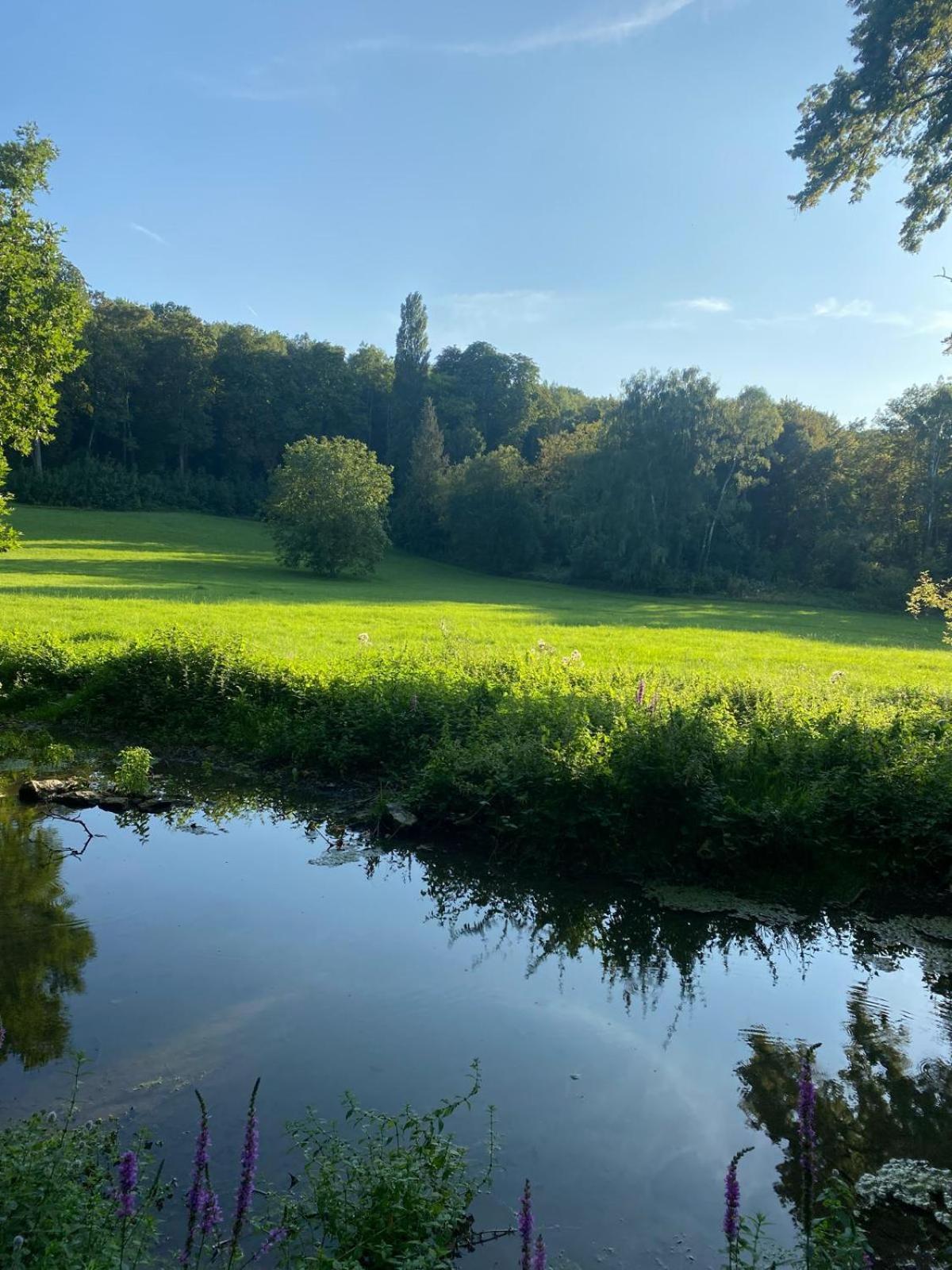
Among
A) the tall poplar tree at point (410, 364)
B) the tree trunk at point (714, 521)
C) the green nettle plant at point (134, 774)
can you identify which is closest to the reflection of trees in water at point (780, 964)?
the green nettle plant at point (134, 774)

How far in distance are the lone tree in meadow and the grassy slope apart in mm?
2156

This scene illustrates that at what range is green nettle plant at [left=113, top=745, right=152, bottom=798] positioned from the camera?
10.5 meters

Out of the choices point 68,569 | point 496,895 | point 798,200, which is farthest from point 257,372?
point 496,895

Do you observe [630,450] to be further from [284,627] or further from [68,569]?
[284,627]

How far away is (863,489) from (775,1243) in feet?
226

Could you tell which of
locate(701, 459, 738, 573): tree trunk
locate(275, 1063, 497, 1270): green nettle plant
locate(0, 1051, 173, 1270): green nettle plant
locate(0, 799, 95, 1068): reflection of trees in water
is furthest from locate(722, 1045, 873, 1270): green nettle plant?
locate(701, 459, 738, 573): tree trunk

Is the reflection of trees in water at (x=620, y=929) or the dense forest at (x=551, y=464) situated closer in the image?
the reflection of trees in water at (x=620, y=929)

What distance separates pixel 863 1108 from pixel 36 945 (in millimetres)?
5671

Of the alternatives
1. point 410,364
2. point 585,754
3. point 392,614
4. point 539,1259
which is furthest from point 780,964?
point 410,364

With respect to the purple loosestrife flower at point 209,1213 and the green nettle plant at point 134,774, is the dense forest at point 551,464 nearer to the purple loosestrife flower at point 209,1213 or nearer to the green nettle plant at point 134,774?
the green nettle plant at point 134,774

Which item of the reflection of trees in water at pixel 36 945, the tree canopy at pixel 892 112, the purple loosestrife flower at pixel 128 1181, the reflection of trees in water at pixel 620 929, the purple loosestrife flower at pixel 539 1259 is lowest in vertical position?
the reflection of trees in water at pixel 36 945

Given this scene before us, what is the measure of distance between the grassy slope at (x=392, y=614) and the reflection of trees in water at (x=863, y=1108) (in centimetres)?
945

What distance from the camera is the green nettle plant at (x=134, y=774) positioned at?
10.5 m

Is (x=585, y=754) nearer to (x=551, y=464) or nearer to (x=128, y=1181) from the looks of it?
(x=128, y=1181)
